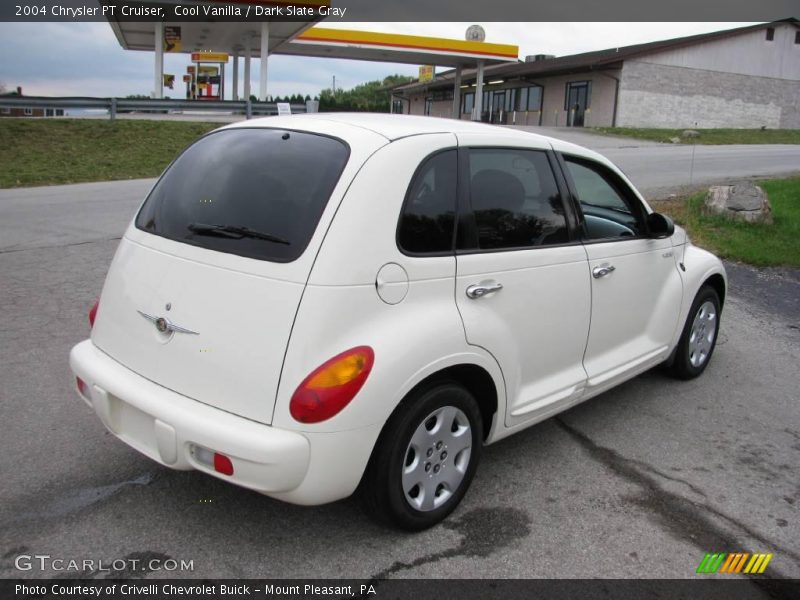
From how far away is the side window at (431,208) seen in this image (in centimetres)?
304

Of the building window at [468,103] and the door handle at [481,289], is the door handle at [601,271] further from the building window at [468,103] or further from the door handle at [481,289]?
the building window at [468,103]

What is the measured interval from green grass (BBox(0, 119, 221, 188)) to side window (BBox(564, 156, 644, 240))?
13.6 metres

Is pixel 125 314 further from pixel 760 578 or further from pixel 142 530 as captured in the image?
pixel 760 578

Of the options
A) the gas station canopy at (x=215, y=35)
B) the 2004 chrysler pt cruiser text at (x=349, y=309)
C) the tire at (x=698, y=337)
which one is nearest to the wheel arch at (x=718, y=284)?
the tire at (x=698, y=337)

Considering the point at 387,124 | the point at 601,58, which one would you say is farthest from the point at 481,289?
the point at 601,58

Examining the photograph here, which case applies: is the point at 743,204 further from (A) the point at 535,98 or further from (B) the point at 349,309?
(A) the point at 535,98

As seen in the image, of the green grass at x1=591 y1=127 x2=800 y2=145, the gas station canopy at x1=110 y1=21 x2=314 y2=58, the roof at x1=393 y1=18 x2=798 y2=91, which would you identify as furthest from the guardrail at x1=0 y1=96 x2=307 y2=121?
the roof at x1=393 y1=18 x2=798 y2=91

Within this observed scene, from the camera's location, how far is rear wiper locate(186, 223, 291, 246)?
9.59ft

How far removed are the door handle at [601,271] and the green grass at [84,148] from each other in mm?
13923

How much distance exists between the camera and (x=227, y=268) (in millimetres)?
2934

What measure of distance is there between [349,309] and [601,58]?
4059 centimetres

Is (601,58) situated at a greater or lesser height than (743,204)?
greater

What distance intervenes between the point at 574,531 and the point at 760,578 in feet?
2.52

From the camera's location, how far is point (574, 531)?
3223 mm
